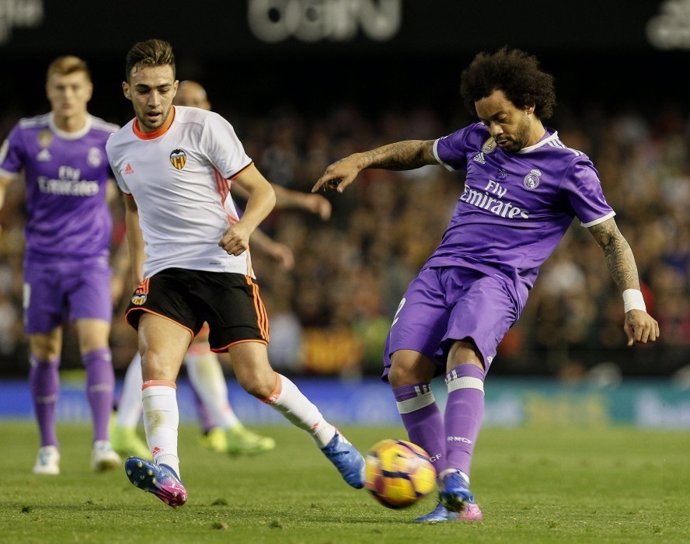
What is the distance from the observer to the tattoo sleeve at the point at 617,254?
667cm

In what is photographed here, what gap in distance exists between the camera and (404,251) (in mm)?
20734

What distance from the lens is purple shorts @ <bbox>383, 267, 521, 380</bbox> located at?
6535 mm

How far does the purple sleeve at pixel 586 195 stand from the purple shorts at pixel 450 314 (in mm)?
529

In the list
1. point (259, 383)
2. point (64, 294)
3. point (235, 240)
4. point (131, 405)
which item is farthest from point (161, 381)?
point (131, 405)

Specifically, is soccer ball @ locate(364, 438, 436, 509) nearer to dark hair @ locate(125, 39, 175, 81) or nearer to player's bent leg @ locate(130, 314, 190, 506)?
player's bent leg @ locate(130, 314, 190, 506)

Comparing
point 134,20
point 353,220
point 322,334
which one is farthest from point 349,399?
point 134,20

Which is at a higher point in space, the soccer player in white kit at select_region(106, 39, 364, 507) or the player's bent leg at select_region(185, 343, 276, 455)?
the soccer player in white kit at select_region(106, 39, 364, 507)

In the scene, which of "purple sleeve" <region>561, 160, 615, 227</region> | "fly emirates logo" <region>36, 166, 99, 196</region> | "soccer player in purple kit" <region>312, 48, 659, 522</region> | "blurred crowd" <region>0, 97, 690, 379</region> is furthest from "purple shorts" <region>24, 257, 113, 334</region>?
"blurred crowd" <region>0, 97, 690, 379</region>

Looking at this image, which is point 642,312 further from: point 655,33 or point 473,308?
point 655,33

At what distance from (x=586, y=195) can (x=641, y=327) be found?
716 mm

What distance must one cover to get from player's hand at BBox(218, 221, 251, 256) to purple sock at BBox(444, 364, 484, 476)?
1.19 m

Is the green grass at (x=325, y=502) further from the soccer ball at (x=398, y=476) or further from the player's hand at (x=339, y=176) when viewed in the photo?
the player's hand at (x=339, y=176)

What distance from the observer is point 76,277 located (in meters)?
9.94

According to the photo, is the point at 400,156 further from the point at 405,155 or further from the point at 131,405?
the point at 131,405
